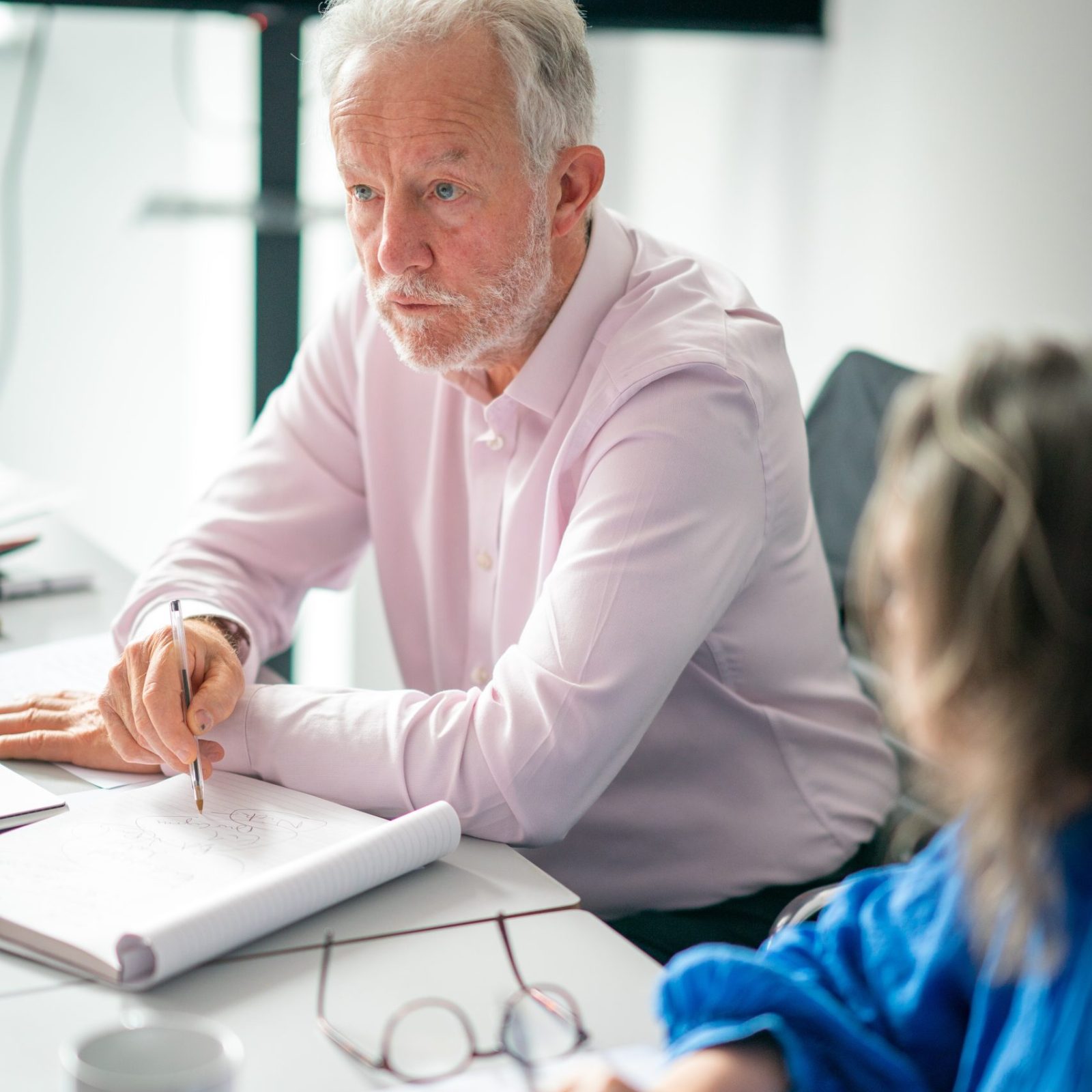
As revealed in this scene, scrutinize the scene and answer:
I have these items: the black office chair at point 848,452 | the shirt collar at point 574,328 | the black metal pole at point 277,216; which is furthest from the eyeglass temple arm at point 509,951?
the black metal pole at point 277,216

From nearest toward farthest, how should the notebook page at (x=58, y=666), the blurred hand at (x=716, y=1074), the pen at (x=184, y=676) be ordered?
the blurred hand at (x=716, y=1074) → the pen at (x=184, y=676) → the notebook page at (x=58, y=666)

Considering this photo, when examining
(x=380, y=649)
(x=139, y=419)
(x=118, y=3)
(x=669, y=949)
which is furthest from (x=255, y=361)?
(x=669, y=949)

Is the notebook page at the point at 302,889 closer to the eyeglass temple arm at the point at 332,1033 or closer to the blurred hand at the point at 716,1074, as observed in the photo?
the eyeglass temple arm at the point at 332,1033

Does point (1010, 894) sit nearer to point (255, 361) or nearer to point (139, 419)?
point (255, 361)

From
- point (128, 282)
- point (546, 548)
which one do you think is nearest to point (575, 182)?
point (546, 548)

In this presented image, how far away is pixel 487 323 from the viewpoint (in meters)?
1.29

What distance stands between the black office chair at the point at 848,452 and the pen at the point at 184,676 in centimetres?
89

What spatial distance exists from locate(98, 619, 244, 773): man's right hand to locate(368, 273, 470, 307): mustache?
401mm

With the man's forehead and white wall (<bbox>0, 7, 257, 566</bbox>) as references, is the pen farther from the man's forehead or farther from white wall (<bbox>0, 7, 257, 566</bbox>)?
white wall (<bbox>0, 7, 257, 566</bbox>)

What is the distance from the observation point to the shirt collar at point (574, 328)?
4.27 ft

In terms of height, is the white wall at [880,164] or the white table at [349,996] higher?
the white wall at [880,164]

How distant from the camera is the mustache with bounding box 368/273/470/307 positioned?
126cm

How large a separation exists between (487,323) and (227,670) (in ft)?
1.43

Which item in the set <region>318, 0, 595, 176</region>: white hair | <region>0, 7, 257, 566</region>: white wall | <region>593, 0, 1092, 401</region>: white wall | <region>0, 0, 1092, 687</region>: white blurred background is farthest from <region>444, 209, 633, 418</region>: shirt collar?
<region>0, 7, 257, 566</region>: white wall
